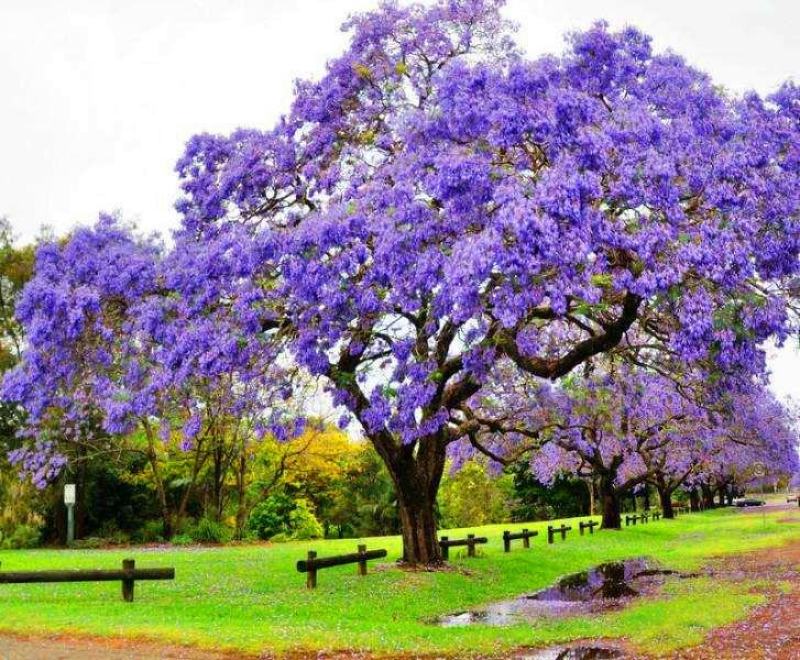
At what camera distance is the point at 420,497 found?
25.7 metres

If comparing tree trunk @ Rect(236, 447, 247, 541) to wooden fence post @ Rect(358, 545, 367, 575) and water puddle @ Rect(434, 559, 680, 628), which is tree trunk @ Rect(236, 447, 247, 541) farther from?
wooden fence post @ Rect(358, 545, 367, 575)

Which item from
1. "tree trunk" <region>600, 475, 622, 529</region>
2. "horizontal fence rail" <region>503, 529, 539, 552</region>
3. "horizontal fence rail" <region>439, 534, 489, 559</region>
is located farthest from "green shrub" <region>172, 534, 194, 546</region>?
"tree trunk" <region>600, 475, 622, 529</region>

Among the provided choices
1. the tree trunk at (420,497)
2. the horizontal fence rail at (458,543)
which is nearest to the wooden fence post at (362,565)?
the tree trunk at (420,497)

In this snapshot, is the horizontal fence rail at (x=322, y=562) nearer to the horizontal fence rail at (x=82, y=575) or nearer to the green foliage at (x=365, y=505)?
the horizontal fence rail at (x=82, y=575)

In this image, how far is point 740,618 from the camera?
57.1ft

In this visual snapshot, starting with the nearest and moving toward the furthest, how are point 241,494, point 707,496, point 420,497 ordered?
1. point 420,497
2. point 241,494
3. point 707,496

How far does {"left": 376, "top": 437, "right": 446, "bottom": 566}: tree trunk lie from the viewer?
1006 inches

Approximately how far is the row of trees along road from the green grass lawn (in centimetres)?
342

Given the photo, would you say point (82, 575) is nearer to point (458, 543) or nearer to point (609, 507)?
point (458, 543)

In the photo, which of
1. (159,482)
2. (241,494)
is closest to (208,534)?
(159,482)

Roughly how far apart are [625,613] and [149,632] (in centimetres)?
923

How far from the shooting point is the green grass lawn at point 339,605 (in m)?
15.3

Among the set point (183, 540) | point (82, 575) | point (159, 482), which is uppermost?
point (159, 482)

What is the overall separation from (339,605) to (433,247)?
7939 millimetres
